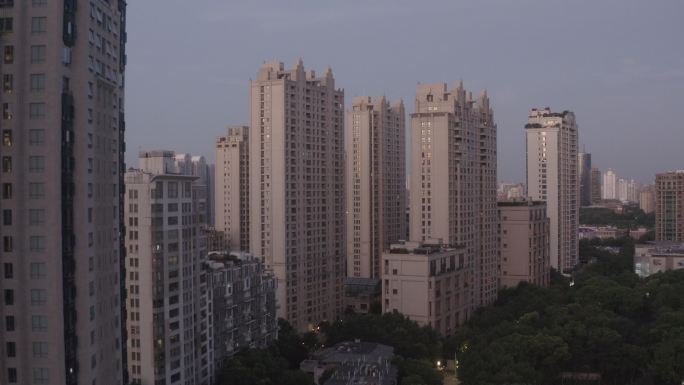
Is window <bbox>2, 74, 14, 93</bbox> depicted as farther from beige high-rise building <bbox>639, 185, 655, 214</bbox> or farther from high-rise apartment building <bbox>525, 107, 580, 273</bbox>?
beige high-rise building <bbox>639, 185, 655, 214</bbox>

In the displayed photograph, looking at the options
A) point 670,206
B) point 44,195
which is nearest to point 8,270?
point 44,195

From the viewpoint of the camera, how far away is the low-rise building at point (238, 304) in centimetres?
2589

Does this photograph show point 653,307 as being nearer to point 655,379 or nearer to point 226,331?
point 655,379

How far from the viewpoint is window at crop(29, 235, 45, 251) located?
12891mm

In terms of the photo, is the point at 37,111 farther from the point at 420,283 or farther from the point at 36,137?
the point at 420,283

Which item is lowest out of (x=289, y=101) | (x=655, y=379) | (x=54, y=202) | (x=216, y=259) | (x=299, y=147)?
(x=655, y=379)

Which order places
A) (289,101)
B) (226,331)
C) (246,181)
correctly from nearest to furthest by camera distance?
(226,331)
(289,101)
(246,181)

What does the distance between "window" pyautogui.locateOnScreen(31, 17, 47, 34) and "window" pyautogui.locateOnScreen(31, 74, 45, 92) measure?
0.80 metres

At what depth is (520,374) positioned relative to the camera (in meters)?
22.0

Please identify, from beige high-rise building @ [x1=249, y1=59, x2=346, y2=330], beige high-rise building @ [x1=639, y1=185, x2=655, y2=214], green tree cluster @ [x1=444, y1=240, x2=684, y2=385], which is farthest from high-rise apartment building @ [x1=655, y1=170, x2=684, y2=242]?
beige high-rise building @ [x1=639, y1=185, x2=655, y2=214]

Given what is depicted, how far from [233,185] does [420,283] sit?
803 inches

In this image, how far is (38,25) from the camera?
42.7 feet

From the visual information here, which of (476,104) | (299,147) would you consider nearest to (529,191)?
(476,104)

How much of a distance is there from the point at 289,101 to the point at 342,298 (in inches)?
454
